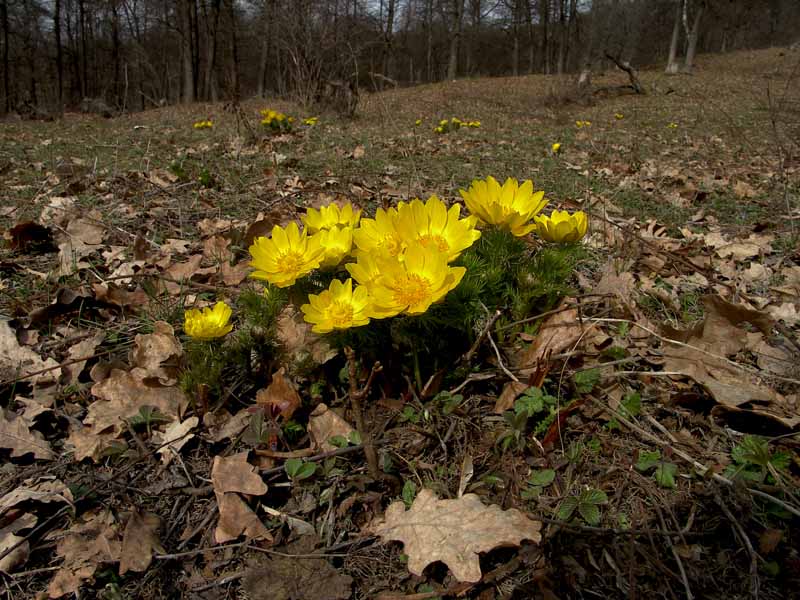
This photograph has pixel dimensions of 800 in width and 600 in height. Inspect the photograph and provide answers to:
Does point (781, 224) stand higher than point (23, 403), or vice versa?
point (781, 224)

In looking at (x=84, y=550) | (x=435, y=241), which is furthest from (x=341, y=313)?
(x=84, y=550)

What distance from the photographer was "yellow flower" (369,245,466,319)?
1.28 meters

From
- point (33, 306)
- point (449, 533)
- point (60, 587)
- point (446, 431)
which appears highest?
point (33, 306)

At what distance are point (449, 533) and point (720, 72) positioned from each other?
29.7 meters

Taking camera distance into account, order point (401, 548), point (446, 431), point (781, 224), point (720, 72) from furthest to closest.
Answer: point (720, 72) < point (781, 224) < point (446, 431) < point (401, 548)

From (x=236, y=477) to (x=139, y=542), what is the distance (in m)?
0.28

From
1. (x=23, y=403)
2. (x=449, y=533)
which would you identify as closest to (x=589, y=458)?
(x=449, y=533)

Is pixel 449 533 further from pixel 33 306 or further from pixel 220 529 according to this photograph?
pixel 33 306

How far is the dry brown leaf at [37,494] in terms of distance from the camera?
4.43ft

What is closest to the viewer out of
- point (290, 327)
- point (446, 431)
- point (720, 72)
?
point (446, 431)

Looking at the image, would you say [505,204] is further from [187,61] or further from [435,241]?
[187,61]

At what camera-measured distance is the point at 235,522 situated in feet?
4.37

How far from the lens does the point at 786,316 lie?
2.13 m

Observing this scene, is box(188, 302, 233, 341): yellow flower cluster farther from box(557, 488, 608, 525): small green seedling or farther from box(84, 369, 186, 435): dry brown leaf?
box(557, 488, 608, 525): small green seedling
